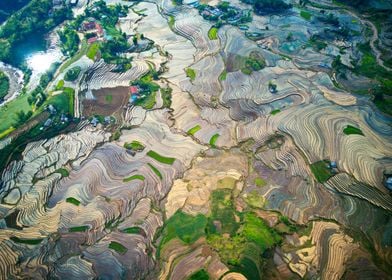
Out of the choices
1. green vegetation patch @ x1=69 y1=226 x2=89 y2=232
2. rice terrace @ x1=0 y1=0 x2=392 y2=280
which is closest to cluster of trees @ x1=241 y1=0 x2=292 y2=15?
rice terrace @ x1=0 y1=0 x2=392 y2=280

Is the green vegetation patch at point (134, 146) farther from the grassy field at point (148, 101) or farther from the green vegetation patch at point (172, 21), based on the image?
the green vegetation patch at point (172, 21)

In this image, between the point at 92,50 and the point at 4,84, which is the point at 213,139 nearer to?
the point at 92,50

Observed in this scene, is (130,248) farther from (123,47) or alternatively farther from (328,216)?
(123,47)

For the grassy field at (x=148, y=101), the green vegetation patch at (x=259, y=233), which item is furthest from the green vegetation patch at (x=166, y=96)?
the green vegetation patch at (x=259, y=233)

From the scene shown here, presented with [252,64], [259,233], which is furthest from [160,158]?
[252,64]

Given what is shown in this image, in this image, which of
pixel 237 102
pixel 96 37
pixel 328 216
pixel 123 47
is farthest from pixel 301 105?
pixel 96 37

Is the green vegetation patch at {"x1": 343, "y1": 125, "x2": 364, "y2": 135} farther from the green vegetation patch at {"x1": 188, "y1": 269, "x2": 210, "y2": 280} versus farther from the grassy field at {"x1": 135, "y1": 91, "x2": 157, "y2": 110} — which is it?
the grassy field at {"x1": 135, "y1": 91, "x2": 157, "y2": 110}
